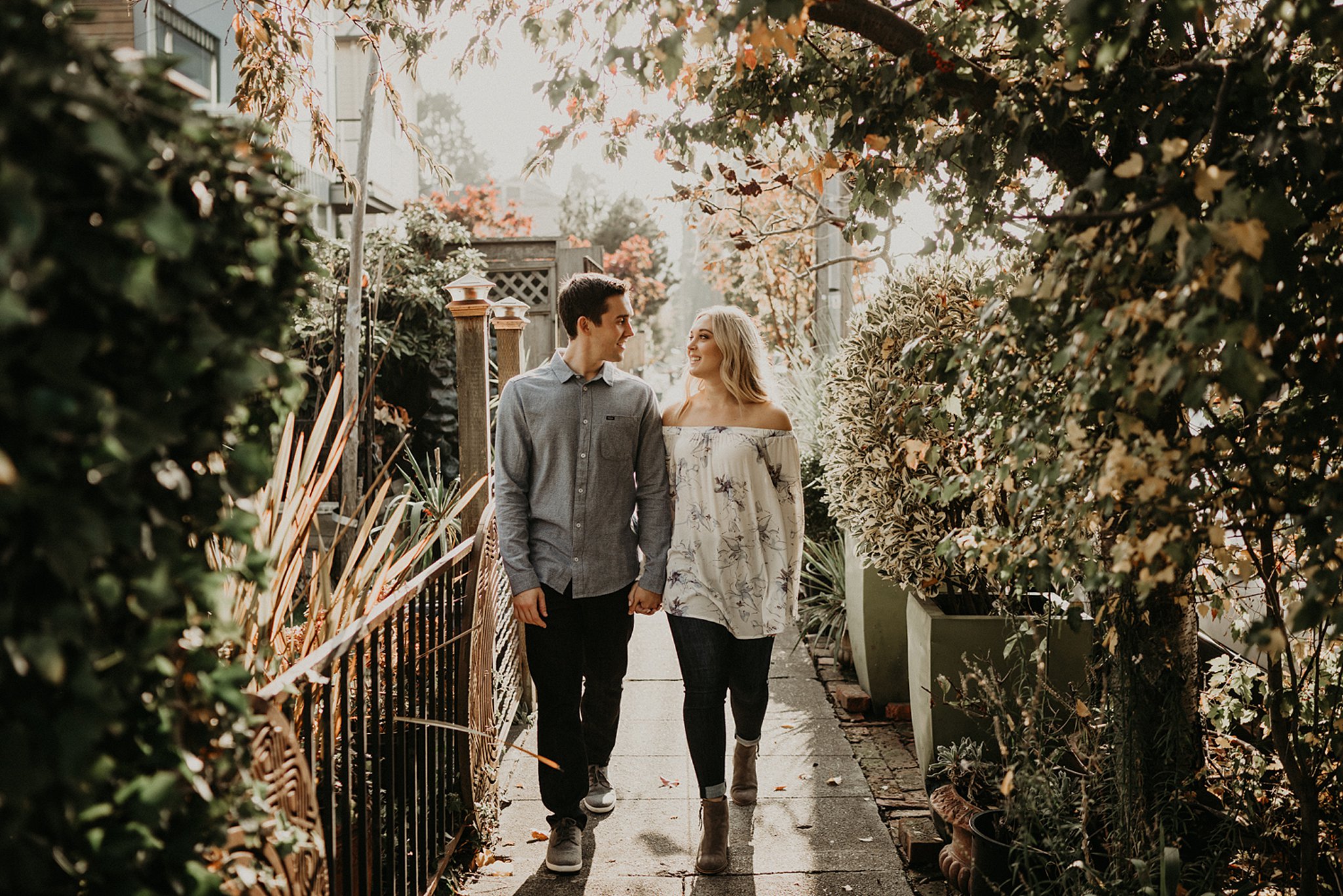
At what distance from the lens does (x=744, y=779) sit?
151 inches

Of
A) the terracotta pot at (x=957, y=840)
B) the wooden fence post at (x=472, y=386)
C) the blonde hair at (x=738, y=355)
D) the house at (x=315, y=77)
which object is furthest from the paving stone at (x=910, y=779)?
the house at (x=315, y=77)

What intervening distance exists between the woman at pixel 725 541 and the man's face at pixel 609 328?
271 millimetres

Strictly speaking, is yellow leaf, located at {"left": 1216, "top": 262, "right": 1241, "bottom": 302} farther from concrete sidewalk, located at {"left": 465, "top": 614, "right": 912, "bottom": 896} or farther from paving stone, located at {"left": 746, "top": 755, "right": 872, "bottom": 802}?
paving stone, located at {"left": 746, "top": 755, "right": 872, "bottom": 802}

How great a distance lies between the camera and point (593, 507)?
3.48 meters

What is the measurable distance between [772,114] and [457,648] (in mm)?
2050

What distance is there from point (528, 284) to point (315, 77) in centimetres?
536

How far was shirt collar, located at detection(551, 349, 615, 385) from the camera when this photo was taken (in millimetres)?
3541

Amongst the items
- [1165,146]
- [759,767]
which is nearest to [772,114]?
[1165,146]

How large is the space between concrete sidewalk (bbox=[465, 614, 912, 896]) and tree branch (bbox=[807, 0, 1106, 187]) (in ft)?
7.61

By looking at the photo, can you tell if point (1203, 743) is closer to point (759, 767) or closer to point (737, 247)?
point (759, 767)

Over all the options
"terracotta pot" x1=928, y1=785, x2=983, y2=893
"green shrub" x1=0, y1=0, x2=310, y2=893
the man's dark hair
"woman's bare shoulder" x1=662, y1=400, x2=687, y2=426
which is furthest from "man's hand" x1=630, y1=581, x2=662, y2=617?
"green shrub" x1=0, y1=0, x2=310, y2=893

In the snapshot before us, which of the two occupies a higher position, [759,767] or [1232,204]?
[1232,204]

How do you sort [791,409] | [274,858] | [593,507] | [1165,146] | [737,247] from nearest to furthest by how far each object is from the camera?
[1165,146] < [274,858] < [593,507] < [737,247] < [791,409]

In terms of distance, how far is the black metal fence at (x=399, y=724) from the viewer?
2.26 m
